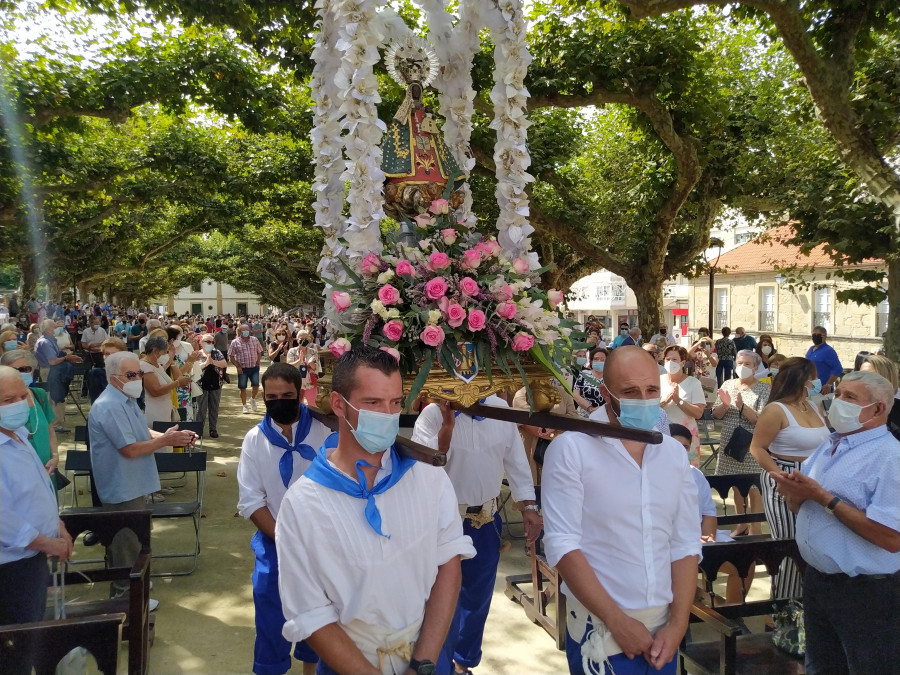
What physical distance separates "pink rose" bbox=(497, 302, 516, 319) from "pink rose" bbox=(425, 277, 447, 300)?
0.97 ft

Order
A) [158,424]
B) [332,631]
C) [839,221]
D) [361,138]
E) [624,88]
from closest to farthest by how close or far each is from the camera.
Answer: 1. [332,631]
2. [361,138]
3. [158,424]
4. [839,221]
5. [624,88]

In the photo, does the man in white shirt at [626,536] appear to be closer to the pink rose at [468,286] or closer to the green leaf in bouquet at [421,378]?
the green leaf in bouquet at [421,378]

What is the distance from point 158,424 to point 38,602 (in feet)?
15.8

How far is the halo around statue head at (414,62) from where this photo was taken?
419 cm

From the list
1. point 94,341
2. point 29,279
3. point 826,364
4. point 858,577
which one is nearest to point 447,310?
point 858,577

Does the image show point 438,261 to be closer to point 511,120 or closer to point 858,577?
point 511,120

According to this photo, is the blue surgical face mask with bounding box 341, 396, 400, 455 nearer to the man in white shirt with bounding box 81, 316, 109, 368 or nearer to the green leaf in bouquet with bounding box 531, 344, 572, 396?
the green leaf in bouquet with bounding box 531, 344, 572, 396

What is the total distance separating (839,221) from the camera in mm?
10562

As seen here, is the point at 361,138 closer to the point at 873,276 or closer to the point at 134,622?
the point at 134,622

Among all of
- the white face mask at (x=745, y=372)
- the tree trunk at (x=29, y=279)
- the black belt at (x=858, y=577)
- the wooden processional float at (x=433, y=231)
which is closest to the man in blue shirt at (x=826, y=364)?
the white face mask at (x=745, y=372)

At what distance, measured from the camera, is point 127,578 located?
14.1 feet

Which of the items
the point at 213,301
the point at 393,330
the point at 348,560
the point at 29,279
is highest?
the point at 213,301

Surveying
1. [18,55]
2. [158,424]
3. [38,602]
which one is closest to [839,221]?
[158,424]

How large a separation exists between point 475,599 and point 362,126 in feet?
9.45
